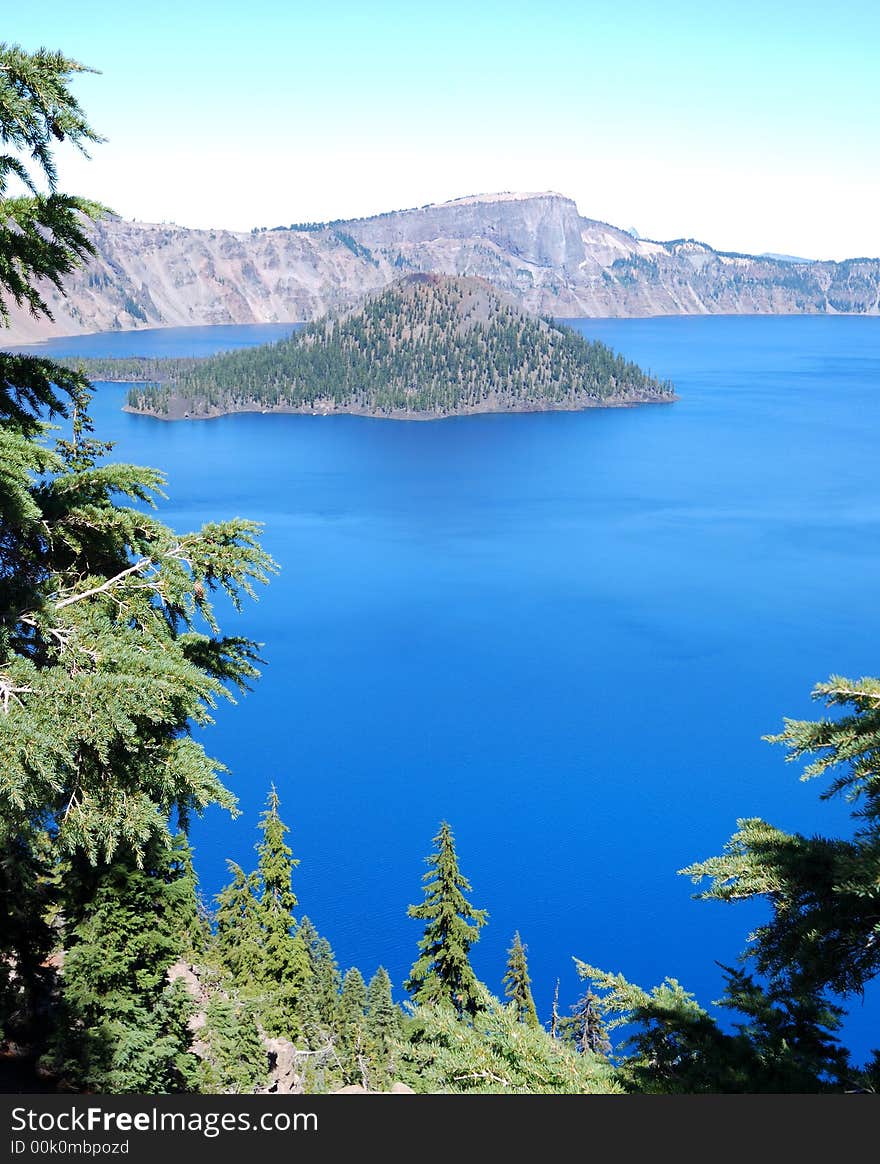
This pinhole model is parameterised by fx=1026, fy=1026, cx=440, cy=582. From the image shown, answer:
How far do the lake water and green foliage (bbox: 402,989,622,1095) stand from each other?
1357 inches

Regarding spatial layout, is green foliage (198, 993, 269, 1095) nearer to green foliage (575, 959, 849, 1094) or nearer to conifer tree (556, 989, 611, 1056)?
conifer tree (556, 989, 611, 1056)

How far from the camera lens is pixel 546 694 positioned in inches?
2822

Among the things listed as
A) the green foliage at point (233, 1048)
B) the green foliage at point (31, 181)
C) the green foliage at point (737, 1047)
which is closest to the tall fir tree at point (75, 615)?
the green foliage at point (31, 181)

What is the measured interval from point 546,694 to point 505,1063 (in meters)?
62.4

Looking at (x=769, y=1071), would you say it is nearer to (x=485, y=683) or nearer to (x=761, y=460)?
(x=485, y=683)

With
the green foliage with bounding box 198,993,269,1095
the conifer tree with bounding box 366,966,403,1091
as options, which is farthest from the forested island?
the conifer tree with bounding box 366,966,403,1091

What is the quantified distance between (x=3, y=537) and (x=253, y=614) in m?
78.1

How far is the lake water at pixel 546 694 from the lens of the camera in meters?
50.1

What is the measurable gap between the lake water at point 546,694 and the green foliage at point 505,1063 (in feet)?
Answer: 113

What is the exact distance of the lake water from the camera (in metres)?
50.1

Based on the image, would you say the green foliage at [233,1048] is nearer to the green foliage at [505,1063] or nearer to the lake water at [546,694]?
the green foliage at [505,1063]

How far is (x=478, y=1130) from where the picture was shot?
565 centimetres

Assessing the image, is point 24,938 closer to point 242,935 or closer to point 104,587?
point 104,587

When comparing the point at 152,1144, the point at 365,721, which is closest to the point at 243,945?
the point at 152,1144
